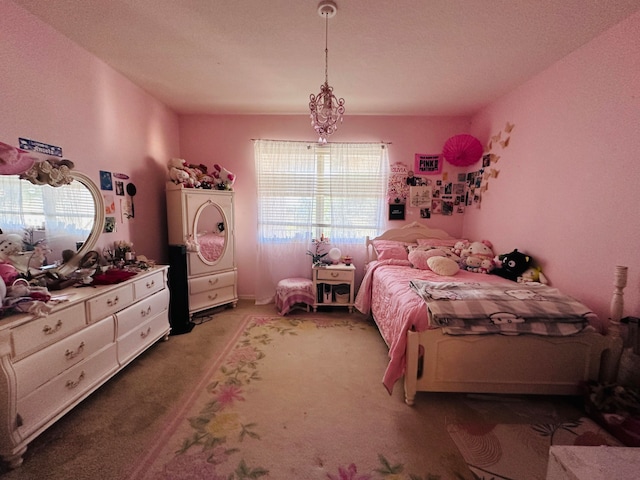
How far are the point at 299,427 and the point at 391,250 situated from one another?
217cm

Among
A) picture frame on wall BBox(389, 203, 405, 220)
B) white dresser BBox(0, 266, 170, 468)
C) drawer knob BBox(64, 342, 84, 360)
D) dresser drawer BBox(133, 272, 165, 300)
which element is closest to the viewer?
white dresser BBox(0, 266, 170, 468)

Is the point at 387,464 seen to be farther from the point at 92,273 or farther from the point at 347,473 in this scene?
the point at 92,273

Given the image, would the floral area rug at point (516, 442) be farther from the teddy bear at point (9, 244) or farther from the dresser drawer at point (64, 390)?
the teddy bear at point (9, 244)

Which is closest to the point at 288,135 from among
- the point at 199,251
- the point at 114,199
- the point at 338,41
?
the point at 338,41

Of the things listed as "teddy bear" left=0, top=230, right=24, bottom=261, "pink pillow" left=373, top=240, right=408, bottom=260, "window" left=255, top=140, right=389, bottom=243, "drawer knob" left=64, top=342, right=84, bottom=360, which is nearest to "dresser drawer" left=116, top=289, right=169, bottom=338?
"drawer knob" left=64, top=342, right=84, bottom=360

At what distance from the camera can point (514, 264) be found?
2541 mm

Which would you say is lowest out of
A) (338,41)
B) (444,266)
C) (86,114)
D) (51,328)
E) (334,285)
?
(334,285)

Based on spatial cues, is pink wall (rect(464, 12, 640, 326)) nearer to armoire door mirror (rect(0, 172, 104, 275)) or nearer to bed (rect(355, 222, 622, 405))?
bed (rect(355, 222, 622, 405))

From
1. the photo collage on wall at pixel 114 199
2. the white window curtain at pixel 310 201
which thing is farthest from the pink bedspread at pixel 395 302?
the photo collage on wall at pixel 114 199

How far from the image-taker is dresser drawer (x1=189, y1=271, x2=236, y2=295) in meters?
3.15

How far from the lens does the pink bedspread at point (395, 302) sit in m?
1.80

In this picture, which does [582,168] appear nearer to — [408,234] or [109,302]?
[408,234]

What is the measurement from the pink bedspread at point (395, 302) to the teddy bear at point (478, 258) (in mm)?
91

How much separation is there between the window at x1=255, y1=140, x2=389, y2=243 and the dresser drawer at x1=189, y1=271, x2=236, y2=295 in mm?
654
